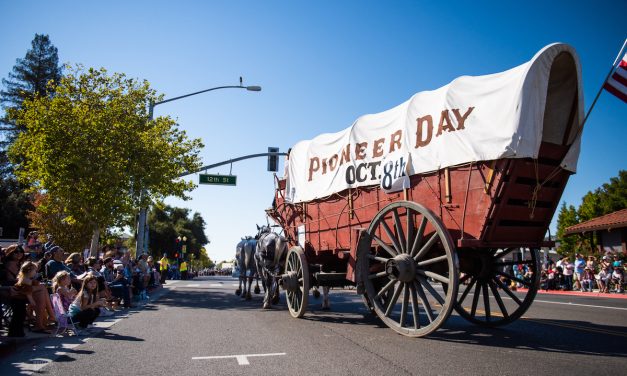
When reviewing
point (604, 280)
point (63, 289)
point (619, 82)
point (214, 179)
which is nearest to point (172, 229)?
point (214, 179)

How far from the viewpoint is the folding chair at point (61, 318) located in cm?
746

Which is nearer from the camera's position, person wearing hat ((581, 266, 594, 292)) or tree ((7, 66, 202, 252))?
tree ((7, 66, 202, 252))

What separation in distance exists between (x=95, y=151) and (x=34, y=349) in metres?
11.9

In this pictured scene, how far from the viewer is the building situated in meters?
24.4

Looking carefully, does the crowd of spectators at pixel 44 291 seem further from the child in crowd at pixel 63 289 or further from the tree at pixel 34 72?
the tree at pixel 34 72

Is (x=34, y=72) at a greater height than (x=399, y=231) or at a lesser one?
greater

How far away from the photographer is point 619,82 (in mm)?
6516

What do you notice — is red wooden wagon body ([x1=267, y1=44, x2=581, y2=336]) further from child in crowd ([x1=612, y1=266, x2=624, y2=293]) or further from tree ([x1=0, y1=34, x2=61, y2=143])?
tree ([x1=0, y1=34, x2=61, y2=143])

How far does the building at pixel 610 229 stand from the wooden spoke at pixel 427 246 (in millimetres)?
22559

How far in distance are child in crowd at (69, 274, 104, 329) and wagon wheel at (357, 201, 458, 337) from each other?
496 centimetres

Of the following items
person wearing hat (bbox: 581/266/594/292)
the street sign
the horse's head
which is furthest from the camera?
the street sign

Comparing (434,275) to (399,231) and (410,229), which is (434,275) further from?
(399,231)

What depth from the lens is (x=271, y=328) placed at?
779 cm

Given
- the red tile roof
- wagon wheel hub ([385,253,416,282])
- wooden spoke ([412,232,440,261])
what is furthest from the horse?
the red tile roof
